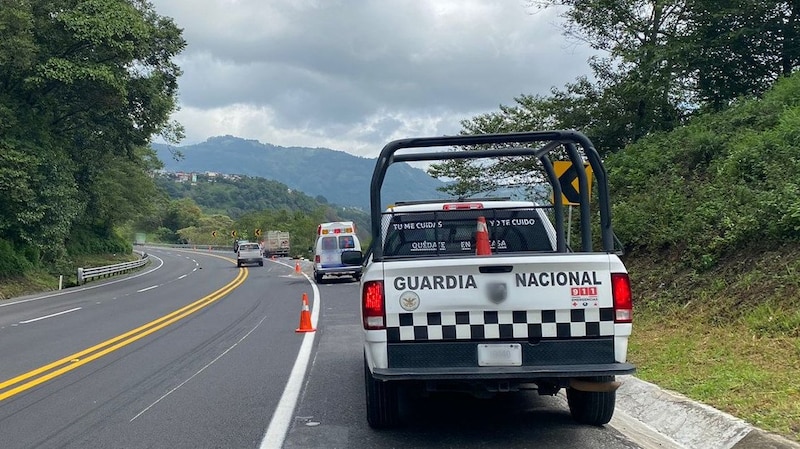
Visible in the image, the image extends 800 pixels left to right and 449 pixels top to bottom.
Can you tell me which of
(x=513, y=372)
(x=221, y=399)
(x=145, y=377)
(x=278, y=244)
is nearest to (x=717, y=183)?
(x=513, y=372)

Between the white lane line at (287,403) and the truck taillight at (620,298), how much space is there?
9.11 ft

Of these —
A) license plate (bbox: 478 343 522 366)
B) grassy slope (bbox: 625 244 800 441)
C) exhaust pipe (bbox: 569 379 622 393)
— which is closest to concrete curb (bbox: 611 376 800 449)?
grassy slope (bbox: 625 244 800 441)

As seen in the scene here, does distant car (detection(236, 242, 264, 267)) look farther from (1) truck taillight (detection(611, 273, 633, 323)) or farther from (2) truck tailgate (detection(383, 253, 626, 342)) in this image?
(1) truck taillight (detection(611, 273, 633, 323))

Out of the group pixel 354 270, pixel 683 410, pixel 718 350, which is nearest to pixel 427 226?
pixel 683 410

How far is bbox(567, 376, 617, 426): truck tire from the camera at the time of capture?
18.6ft

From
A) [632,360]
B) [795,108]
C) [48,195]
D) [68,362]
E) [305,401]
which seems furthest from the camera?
[48,195]

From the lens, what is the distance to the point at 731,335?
24.7 feet

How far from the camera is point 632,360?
302 inches

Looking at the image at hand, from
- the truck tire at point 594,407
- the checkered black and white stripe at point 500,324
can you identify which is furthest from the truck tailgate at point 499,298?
the truck tire at point 594,407

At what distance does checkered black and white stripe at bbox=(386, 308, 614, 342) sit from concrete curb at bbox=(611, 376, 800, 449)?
113 cm

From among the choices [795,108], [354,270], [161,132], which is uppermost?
[161,132]

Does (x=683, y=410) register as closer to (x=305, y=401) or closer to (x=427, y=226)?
(x=427, y=226)

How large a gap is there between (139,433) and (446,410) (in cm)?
273

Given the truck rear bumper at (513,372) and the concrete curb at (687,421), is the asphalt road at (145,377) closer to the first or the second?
the truck rear bumper at (513,372)
